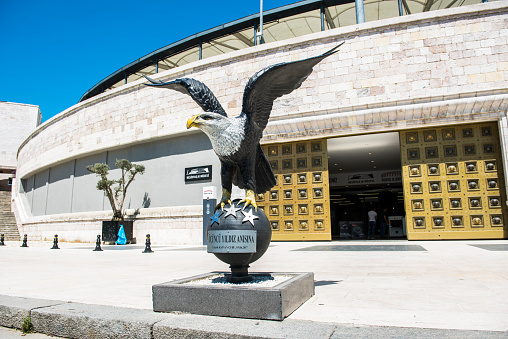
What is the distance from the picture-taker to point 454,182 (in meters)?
10.7

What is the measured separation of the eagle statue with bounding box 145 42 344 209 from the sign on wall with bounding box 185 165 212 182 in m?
9.53

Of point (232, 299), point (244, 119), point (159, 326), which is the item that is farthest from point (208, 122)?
point (159, 326)

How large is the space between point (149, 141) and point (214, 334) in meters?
14.2

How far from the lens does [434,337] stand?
208 cm

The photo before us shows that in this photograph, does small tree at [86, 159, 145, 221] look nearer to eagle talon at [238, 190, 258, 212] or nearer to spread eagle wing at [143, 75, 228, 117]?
spread eagle wing at [143, 75, 228, 117]

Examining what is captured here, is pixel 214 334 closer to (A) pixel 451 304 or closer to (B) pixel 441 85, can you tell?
(A) pixel 451 304

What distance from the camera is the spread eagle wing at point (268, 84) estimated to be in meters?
3.78

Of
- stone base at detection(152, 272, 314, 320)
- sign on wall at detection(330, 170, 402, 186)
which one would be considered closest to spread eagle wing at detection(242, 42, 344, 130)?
stone base at detection(152, 272, 314, 320)

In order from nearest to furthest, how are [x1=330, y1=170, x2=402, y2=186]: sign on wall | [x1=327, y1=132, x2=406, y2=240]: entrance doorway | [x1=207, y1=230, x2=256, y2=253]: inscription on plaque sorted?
[x1=207, y1=230, x2=256, y2=253]: inscription on plaque < [x1=327, y1=132, x2=406, y2=240]: entrance doorway < [x1=330, y1=170, x2=402, y2=186]: sign on wall

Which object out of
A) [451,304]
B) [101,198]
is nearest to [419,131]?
[451,304]

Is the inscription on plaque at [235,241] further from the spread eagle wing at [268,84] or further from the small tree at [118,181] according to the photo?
the small tree at [118,181]

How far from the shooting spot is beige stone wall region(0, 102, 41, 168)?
41.8 m

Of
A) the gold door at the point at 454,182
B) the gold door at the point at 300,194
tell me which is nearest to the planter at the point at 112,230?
the gold door at the point at 300,194

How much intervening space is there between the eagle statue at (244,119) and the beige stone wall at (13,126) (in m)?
46.9
